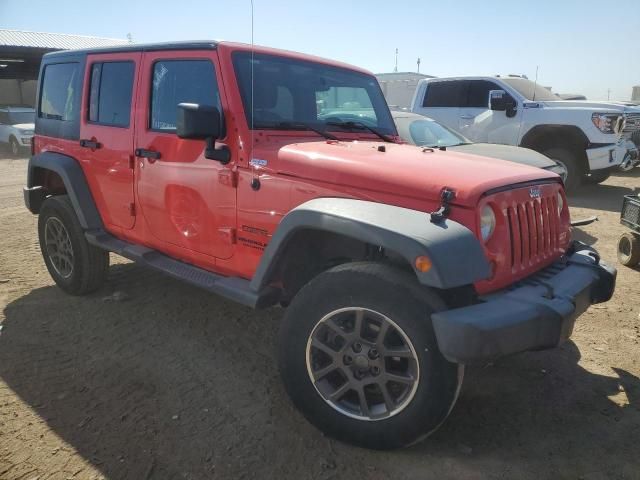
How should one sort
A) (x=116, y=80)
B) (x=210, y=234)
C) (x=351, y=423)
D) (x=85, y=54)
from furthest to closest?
1. (x=85, y=54)
2. (x=116, y=80)
3. (x=210, y=234)
4. (x=351, y=423)

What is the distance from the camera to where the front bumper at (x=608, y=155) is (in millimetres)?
8523

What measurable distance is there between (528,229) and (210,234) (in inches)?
72.0

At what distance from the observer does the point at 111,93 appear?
3.77 m

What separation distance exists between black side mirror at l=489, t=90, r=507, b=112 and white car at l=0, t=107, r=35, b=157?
13908mm

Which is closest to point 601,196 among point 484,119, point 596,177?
point 596,177

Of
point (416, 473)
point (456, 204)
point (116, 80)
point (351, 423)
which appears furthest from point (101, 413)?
point (116, 80)

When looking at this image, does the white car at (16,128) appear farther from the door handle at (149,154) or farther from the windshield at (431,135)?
the door handle at (149,154)

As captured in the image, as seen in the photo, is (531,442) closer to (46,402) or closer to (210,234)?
(210,234)

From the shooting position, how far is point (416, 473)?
7.47ft

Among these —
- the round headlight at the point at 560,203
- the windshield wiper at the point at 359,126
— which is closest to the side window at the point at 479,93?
the windshield wiper at the point at 359,126

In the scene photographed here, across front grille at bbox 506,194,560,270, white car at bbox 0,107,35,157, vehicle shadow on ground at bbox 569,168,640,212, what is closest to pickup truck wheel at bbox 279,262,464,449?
front grille at bbox 506,194,560,270

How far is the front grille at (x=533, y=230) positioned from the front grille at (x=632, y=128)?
728cm

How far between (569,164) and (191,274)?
25.8 ft

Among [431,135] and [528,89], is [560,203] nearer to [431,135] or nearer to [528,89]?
[431,135]
